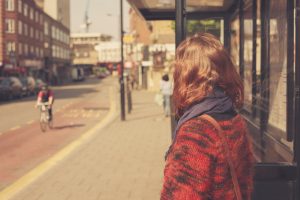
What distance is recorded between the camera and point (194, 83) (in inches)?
81.4

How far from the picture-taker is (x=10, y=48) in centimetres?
6162

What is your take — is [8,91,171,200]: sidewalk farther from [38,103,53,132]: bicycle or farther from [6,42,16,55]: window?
[6,42,16,55]: window

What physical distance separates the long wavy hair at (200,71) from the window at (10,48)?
198 feet

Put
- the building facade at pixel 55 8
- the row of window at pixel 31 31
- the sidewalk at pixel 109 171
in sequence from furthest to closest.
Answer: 1. the building facade at pixel 55 8
2. the row of window at pixel 31 31
3. the sidewalk at pixel 109 171

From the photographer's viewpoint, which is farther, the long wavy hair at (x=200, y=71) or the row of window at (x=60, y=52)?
the row of window at (x=60, y=52)

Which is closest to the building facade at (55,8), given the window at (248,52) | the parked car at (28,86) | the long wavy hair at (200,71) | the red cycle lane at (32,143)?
the parked car at (28,86)

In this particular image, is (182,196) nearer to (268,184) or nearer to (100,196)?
(268,184)

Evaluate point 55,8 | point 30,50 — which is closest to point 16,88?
point 30,50

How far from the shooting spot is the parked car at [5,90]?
34000 mm

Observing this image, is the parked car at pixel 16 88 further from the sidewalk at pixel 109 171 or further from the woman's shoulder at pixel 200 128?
the woman's shoulder at pixel 200 128

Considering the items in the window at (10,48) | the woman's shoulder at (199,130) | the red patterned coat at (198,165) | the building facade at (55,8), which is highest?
the building facade at (55,8)

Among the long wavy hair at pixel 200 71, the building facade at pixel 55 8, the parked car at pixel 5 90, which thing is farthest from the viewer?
the building facade at pixel 55 8

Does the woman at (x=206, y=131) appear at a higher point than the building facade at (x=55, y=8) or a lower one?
lower

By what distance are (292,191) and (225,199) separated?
2.05m
